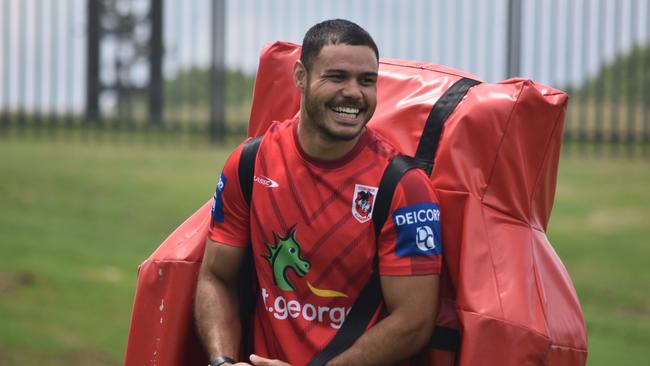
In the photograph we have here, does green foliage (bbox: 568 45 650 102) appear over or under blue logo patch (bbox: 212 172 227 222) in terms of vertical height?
under

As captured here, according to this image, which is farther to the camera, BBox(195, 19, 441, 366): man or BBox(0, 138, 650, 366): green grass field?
BBox(0, 138, 650, 366): green grass field

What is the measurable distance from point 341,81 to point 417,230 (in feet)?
1.49

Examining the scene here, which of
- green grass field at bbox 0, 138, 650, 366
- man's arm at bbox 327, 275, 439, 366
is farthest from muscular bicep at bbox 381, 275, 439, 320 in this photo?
green grass field at bbox 0, 138, 650, 366

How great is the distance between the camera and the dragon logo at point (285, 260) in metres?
3.37

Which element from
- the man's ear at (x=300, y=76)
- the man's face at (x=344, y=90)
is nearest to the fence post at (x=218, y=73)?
the man's ear at (x=300, y=76)

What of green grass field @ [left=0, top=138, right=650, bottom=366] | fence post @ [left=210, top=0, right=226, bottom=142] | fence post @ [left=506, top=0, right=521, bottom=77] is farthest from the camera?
fence post @ [left=210, top=0, right=226, bottom=142]

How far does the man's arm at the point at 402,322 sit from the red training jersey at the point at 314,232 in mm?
34

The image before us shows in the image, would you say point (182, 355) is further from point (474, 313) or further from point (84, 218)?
point (84, 218)

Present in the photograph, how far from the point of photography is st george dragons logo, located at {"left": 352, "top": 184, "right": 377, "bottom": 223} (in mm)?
3291

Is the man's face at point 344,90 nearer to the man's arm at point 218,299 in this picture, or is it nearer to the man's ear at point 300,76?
the man's ear at point 300,76

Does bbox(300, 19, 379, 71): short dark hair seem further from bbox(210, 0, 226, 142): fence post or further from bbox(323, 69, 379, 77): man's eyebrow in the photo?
bbox(210, 0, 226, 142): fence post

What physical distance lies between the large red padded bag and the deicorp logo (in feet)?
0.90

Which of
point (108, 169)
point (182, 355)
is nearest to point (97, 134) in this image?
point (108, 169)

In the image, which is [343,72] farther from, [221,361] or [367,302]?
[221,361]
